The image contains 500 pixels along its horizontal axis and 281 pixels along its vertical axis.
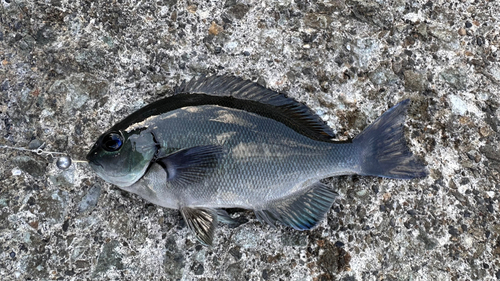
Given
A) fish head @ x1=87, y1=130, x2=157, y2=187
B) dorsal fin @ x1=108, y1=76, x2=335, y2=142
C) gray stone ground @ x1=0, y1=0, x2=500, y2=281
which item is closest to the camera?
fish head @ x1=87, y1=130, x2=157, y2=187

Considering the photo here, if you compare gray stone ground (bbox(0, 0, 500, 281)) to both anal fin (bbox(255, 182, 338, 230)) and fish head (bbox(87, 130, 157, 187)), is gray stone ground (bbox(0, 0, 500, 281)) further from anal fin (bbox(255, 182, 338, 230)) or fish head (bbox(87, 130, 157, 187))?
fish head (bbox(87, 130, 157, 187))

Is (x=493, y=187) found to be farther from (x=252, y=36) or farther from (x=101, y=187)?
(x=101, y=187)

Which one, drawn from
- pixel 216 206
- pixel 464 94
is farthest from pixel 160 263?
pixel 464 94

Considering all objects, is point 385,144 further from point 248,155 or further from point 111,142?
point 111,142

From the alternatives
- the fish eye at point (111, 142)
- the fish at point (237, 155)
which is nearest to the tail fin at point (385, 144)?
the fish at point (237, 155)

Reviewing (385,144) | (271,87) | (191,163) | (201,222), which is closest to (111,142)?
(191,163)

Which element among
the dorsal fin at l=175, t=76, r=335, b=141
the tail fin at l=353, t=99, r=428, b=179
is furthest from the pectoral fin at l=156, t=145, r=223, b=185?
the tail fin at l=353, t=99, r=428, b=179

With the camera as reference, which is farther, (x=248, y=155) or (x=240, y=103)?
(x=240, y=103)
